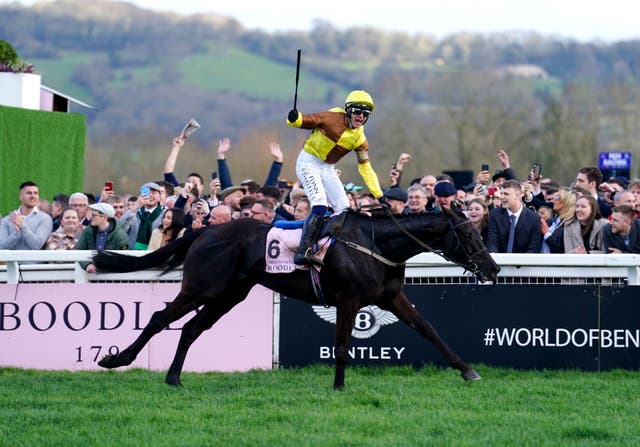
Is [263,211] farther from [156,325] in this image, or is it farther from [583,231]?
[583,231]

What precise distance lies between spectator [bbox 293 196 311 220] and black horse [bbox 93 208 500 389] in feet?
5.46

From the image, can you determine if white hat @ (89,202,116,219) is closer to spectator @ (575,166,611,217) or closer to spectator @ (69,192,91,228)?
spectator @ (69,192,91,228)

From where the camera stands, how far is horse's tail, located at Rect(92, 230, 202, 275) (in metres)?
8.96

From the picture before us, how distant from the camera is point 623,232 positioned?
30.8 feet

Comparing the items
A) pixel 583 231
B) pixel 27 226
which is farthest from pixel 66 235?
pixel 583 231

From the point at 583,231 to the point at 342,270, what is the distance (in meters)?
2.57

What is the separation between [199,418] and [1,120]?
871cm

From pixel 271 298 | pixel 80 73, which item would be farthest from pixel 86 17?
pixel 271 298

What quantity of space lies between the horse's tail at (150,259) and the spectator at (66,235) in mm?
1935

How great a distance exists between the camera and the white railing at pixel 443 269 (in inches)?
360

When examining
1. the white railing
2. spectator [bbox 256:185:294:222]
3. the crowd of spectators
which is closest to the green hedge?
the crowd of spectators

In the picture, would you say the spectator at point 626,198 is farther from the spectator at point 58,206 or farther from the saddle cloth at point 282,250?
the spectator at point 58,206

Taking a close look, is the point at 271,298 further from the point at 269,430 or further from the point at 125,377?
the point at 269,430

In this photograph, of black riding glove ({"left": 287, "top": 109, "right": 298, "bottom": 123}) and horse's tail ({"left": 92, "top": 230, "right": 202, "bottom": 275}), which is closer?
black riding glove ({"left": 287, "top": 109, "right": 298, "bottom": 123})
